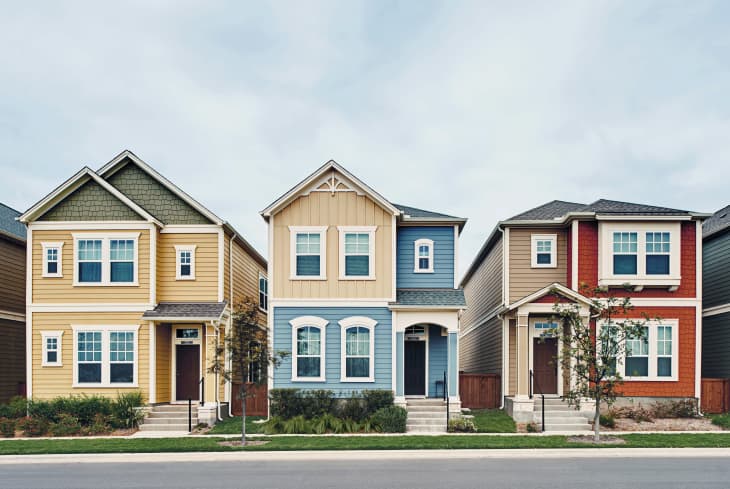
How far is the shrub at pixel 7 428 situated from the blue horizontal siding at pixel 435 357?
14113mm

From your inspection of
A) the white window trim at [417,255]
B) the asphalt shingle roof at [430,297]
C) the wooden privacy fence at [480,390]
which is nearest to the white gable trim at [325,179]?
the white window trim at [417,255]

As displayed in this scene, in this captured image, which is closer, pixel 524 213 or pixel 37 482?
pixel 37 482

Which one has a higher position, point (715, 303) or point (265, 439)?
point (715, 303)

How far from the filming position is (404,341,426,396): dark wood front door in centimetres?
2428

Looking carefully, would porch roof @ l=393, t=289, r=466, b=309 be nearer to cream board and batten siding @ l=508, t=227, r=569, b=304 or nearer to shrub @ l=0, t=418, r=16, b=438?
cream board and batten siding @ l=508, t=227, r=569, b=304

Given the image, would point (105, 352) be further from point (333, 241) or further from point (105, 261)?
point (333, 241)

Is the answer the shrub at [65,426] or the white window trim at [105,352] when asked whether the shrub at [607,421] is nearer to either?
the white window trim at [105,352]

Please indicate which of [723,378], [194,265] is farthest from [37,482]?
[723,378]

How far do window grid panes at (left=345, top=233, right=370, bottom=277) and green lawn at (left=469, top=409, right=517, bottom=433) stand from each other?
6430 millimetres

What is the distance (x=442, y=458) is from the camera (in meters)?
16.1

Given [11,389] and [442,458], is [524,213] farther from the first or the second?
[11,389]

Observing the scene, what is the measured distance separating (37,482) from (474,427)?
40.9ft

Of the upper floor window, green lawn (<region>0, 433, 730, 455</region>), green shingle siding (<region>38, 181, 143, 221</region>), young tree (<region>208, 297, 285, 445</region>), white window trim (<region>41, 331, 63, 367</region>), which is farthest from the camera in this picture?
the upper floor window

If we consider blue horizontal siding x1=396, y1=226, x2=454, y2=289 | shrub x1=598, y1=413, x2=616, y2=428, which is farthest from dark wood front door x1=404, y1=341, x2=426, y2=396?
shrub x1=598, y1=413, x2=616, y2=428
